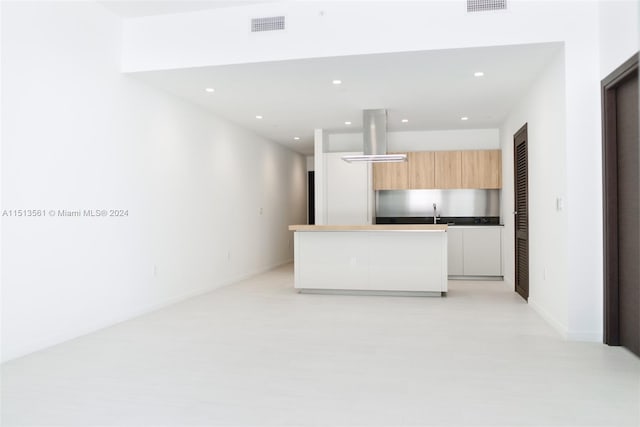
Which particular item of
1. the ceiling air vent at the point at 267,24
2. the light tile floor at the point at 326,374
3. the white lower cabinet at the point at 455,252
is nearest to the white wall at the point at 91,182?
the light tile floor at the point at 326,374

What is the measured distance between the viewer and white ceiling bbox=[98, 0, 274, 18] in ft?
14.9

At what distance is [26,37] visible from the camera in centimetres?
374

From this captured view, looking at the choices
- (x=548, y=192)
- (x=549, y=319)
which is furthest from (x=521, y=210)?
(x=549, y=319)

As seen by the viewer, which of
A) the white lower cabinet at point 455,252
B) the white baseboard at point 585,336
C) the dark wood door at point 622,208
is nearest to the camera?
the dark wood door at point 622,208

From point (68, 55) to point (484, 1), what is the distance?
3731mm

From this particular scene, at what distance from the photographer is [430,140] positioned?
867cm

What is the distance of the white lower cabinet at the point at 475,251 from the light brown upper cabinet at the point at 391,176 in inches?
48.6

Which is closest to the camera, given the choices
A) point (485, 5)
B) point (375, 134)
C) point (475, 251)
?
point (485, 5)

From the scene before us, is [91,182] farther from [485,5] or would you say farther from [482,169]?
[482,169]

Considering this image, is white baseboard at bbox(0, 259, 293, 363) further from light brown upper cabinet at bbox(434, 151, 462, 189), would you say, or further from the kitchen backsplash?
light brown upper cabinet at bbox(434, 151, 462, 189)

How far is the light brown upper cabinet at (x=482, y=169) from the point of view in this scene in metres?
8.13

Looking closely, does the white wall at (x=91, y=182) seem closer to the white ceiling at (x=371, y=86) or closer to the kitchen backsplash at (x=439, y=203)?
the white ceiling at (x=371, y=86)

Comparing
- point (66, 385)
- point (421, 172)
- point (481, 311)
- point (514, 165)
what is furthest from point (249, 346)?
point (421, 172)

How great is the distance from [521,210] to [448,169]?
2.23 m
